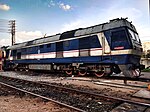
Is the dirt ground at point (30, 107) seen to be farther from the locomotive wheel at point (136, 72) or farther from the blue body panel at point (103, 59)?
the locomotive wheel at point (136, 72)

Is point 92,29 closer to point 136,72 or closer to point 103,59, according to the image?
point 103,59

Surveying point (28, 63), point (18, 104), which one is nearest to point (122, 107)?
point (18, 104)

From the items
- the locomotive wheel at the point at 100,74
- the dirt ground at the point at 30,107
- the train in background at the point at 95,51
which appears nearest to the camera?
the dirt ground at the point at 30,107

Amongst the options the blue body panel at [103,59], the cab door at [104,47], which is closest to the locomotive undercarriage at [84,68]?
the blue body panel at [103,59]

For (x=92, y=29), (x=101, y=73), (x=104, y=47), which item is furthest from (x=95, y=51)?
(x=92, y=29)

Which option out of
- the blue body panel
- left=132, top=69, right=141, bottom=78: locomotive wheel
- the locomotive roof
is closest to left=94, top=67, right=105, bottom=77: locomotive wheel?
the blue body panel

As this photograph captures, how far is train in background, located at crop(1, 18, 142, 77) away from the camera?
35.6ft

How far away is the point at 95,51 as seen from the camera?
40.8 feet

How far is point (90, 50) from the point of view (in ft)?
42.0

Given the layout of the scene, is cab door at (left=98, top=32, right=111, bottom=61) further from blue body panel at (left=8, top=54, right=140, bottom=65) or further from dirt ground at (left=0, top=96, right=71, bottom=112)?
dirt ground at (left=0, top=96, right=71, bottom=112)

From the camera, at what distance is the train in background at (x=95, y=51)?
35.6 feet

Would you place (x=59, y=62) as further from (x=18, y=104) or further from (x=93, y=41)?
(x=18, y=104)

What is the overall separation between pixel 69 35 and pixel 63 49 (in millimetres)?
1327

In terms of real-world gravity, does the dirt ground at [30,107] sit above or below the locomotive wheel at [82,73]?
below
